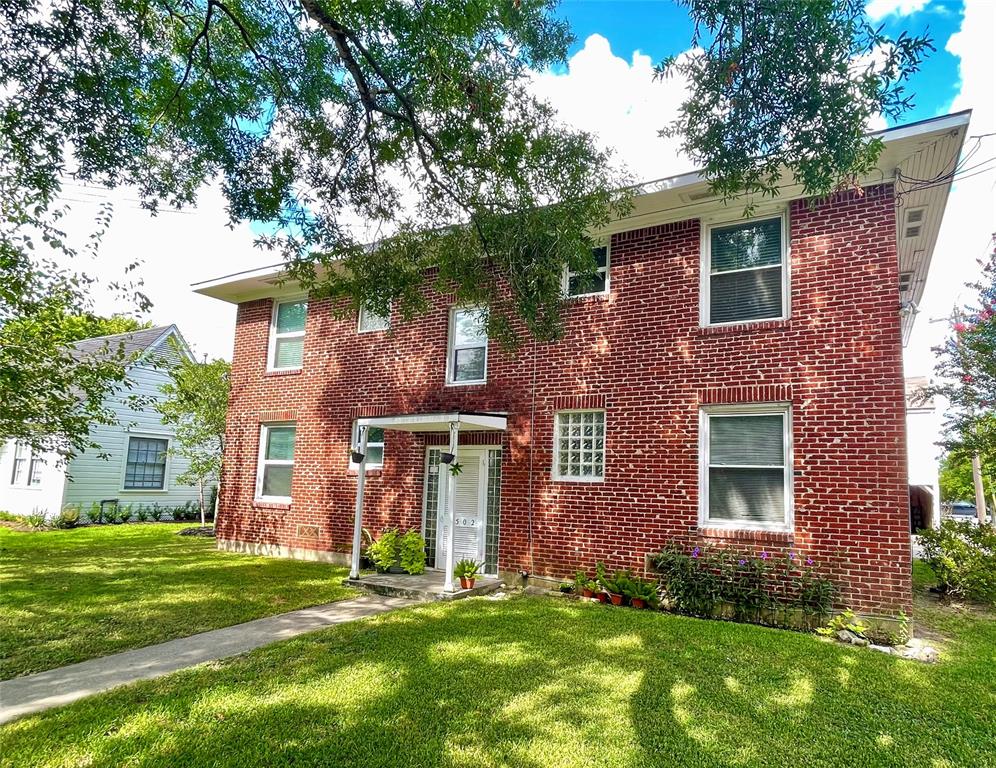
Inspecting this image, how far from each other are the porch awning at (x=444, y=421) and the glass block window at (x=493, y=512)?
0.65 metres

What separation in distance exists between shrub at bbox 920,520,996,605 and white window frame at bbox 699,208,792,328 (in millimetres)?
4782

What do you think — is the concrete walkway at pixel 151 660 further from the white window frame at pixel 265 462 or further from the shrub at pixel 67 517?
the shrub at pixel 67 517

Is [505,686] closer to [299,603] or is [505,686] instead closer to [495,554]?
[299,603]

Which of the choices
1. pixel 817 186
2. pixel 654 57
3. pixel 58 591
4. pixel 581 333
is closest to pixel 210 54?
pixel 654 57

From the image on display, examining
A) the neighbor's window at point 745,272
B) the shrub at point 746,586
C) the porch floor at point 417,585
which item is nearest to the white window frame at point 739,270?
the neighbor's window at point 745,272

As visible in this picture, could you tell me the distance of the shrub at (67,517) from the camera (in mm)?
16078

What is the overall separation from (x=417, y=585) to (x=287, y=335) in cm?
674

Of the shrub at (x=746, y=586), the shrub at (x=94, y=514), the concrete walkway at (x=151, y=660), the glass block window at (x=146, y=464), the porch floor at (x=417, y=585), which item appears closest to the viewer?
the concrete walkway at (x=151, y=660)

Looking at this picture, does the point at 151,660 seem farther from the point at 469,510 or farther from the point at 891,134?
the point at 891,134

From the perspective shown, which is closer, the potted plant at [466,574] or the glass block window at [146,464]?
the potted plant at [466,574]

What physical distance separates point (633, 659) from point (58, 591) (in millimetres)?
7900

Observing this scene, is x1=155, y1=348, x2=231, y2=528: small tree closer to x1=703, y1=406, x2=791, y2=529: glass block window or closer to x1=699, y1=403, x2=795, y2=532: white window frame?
x1=699, y1=403, x2=795, y2=532: white window frame

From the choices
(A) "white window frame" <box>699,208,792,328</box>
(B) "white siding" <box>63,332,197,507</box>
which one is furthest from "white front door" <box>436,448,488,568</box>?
(B) "white siding" <box>63,332,197,507</box>

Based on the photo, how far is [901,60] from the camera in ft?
12.9
